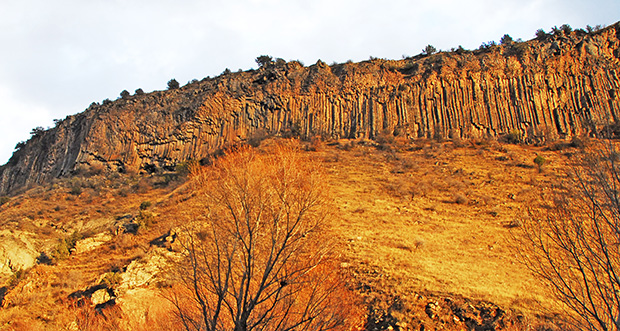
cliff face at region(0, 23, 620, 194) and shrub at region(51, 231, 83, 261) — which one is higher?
cliff face at region(0, 23, 620, 194)

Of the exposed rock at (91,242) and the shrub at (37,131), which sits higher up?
the shrub at (37,131)

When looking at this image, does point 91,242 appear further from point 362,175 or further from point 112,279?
point 362,175

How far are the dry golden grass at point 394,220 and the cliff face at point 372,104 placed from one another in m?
3.79

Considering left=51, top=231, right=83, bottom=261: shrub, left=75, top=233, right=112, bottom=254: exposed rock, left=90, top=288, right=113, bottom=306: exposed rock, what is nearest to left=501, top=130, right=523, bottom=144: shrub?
left=75, top=233, right=112, bottom=254: exposed rock

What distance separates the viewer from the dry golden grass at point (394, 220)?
45.1ft

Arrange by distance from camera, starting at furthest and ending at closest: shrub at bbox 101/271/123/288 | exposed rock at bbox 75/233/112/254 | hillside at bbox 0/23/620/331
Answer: exposed rock at bbox 75/233/112/254 → shrub at bbox 101/271/123/288 → hillside at bbox 0/23/620/331

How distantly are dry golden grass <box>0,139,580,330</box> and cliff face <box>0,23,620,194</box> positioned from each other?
12.4 ft

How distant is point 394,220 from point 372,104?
66.8ft

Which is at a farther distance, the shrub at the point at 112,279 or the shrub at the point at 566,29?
the shrub at the point at 566,29

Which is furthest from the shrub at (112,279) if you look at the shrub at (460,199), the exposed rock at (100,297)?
the shrub at (460,199)

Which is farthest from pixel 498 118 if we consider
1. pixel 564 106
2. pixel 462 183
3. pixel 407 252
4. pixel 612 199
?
pixel 612 199

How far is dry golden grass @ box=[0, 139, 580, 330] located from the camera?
13.8 m

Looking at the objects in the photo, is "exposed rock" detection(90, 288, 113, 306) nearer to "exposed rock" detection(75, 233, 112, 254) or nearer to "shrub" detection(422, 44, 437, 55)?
"exposed rock" detection(75, 233, 112, 254)

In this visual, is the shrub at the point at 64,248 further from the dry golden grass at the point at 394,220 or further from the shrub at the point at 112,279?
the shrub at the point at 112,279
